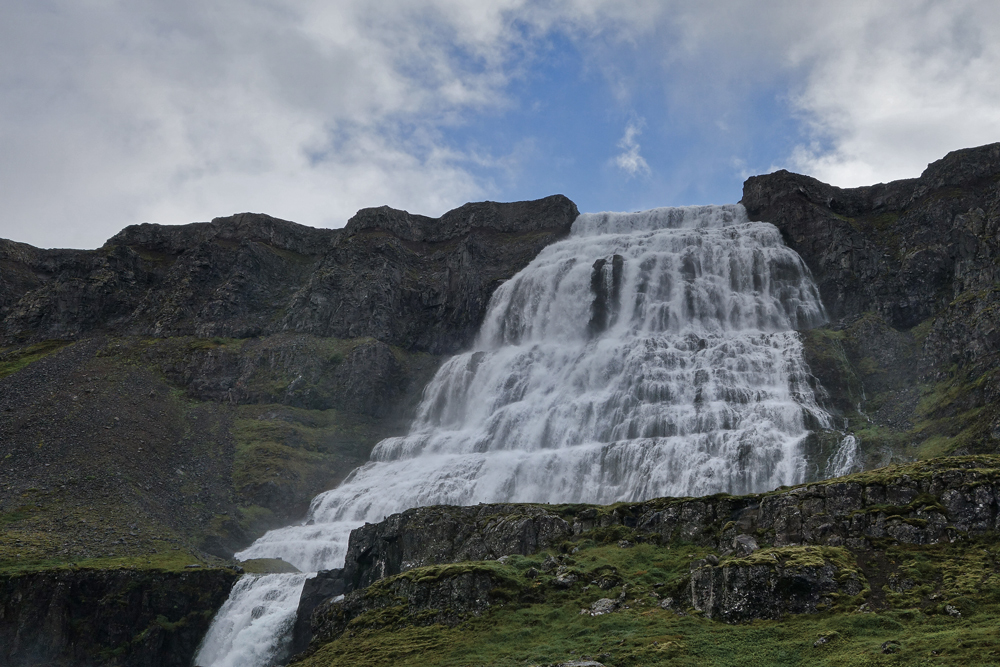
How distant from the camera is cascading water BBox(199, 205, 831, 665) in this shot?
200 ft

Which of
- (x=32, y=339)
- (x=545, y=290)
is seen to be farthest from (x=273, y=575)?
(x=32, y=339)

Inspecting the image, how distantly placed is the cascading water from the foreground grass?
2363 cm

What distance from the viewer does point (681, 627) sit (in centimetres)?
2661

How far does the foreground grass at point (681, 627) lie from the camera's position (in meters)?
22.2

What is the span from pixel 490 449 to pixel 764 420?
25801 millimetres

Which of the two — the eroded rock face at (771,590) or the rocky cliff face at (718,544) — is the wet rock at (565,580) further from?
the eroded rock face at (771,590)

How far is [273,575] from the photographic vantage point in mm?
50625

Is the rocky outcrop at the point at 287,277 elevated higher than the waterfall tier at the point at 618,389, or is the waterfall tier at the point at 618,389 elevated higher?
the rocky outcrop at the point at 287,277

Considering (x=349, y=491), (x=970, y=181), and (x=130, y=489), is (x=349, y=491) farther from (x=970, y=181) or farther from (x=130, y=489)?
(x=970, y=181)

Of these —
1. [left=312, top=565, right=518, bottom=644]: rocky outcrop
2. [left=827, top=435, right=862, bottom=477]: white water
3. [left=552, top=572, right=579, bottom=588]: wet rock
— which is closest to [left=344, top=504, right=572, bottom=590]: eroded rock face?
[left=312, top=565, right=518, bottom=644]: rocky outcrop

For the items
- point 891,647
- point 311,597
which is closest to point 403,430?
point 311,597

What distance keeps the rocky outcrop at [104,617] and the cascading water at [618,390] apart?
2813 millimetres

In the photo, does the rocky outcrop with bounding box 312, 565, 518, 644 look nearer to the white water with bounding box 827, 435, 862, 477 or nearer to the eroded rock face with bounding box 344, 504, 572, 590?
the eroded rock face with bounding box 344, 504, 572, 590

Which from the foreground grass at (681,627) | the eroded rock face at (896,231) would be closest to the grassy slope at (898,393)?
the eroded rock face at (896,231)
